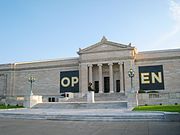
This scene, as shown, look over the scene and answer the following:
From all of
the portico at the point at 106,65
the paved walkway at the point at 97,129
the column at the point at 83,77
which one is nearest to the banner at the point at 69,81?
the column at the point at 83,77

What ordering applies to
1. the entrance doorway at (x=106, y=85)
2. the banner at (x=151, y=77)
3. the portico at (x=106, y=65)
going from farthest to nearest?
1. the entrance doorway at (x=106, y=85)
2. the portico at (x=106, y=65)
3. the banner at (x=151, y=77)

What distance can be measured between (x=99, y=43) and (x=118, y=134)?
4086 centimetres

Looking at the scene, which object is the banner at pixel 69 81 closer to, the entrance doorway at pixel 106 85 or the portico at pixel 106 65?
the portico at pixel 106 65

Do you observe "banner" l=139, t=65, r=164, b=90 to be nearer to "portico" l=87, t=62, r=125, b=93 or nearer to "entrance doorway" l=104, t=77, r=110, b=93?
"portico" l=87, t=62, r=125, b=93

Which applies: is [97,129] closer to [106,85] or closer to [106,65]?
[106,65]

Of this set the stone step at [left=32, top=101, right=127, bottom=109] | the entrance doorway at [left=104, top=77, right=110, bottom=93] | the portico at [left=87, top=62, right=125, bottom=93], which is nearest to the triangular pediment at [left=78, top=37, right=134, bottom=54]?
the portico at [left=87, top=62, right=125, bottom=93]

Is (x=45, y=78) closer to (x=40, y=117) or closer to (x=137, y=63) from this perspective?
(x=137, y=63)

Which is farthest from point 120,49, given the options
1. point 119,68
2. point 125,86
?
point 125,86

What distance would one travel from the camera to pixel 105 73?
Answer: 5062 cm

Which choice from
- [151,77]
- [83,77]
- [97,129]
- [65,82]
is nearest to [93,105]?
[97,129]

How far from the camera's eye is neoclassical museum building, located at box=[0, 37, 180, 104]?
44.8 m

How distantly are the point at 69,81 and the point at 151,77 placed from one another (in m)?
18.9

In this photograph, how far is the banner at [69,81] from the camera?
50.8 meters

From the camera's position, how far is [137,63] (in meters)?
47.3
